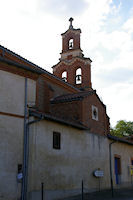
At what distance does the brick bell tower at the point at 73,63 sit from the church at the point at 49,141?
4.12 metres

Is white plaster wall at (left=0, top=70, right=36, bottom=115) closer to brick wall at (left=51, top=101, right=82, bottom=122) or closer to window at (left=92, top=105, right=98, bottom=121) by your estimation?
brick wall at (left=51, top=101, right=82, bottom=122)

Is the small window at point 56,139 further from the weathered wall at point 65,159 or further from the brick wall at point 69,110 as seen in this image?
the brick wall at point 69,110

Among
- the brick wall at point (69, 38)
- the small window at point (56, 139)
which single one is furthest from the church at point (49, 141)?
the brick wall at point (69, 38)

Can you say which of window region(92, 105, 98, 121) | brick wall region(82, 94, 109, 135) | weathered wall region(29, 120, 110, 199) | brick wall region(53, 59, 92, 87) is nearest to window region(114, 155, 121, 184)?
weathered wall region(29, 120, 110, 199)

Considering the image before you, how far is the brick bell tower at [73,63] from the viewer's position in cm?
2459

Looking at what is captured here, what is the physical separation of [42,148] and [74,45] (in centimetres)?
1624

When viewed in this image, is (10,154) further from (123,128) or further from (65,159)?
(123,128)

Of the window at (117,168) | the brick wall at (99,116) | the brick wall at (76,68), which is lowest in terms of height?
the window at (117,168)

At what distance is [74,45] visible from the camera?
2578 cm

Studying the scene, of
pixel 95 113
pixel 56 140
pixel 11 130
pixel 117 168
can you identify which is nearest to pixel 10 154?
pixel 11 130

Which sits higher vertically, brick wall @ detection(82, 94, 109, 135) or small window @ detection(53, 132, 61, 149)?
brick wall @ detection(82, 94, 109, 135)

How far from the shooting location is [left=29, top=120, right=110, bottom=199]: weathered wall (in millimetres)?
11453

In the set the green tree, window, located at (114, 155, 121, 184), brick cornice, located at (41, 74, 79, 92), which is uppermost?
brick cornice, located at (41, 74, 79, 92)

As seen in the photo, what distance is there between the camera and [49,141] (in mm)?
12391
